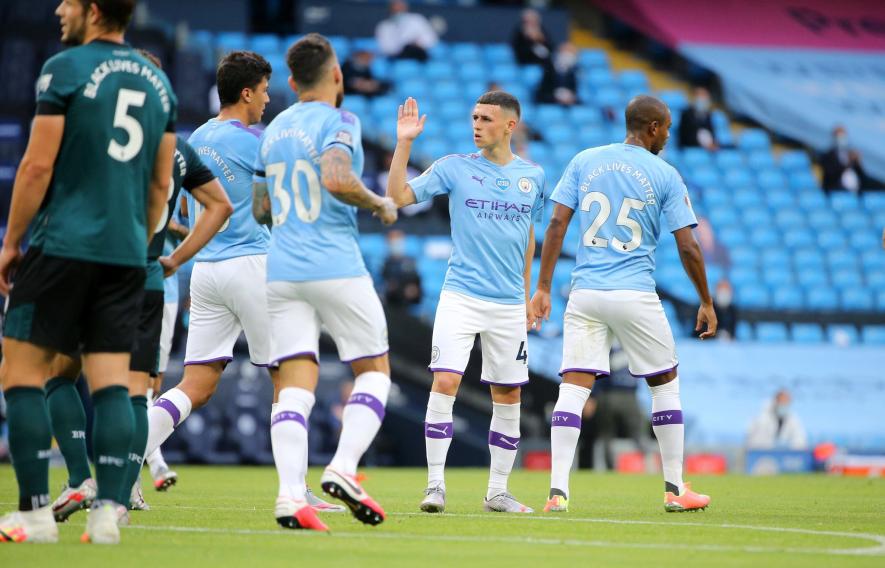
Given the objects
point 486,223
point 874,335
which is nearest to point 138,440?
point 486,223

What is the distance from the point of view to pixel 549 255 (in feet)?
28.7

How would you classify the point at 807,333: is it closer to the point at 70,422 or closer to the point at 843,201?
the point at 843,201

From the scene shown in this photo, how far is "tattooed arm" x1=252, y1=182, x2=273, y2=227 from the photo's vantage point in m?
6.82

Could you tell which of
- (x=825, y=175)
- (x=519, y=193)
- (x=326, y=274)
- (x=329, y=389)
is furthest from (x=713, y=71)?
(x=326, y=274)

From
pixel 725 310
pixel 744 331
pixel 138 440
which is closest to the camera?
pixel 138 440

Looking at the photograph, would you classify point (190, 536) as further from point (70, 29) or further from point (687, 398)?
point (687, 398)

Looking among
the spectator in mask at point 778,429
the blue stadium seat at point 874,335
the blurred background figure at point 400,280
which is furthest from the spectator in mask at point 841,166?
the blurred background figure at point 400,280

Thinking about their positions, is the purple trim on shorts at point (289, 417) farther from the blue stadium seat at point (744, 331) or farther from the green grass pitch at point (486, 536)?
the blue stadium seat at point (744, 331)

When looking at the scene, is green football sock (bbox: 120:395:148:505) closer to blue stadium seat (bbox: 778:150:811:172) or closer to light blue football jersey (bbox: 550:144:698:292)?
light blue football jersey (bbox: 550:144:698:292)

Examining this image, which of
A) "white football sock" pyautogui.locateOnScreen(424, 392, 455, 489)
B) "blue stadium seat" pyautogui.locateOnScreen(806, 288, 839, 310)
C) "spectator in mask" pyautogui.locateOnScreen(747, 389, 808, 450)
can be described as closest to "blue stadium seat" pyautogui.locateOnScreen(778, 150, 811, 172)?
"blue stadium seat" pyautogui.locateOnScreen(806, 288, 839, 310)

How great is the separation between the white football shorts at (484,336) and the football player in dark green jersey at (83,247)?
9.20 ft

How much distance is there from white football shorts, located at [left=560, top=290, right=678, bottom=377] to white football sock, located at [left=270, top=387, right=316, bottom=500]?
8.36ft

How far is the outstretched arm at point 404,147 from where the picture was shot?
7.26 m

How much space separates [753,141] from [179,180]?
77.7 ft
